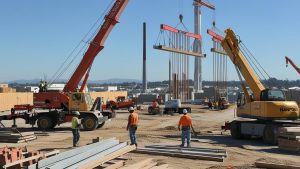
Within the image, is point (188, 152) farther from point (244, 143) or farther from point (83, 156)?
point (244, 143)

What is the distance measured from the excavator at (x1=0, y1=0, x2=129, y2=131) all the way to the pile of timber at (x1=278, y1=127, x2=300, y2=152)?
1238cm

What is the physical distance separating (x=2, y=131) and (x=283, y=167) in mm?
14921

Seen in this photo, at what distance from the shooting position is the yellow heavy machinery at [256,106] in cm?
2158

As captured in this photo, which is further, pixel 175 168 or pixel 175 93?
pixel 175 93

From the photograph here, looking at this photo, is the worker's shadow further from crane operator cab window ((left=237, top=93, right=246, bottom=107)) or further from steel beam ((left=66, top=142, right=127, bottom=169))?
steel beam ((left=66, top=142, right=127, bottom=169))

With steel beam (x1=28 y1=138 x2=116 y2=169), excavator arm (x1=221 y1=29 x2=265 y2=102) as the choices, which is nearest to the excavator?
excavator arm (x1=221 y1=29 x2=265 y2=102)

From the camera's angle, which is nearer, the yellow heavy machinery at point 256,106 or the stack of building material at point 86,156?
the stack of building material at point 86,156

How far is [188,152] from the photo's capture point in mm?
17219

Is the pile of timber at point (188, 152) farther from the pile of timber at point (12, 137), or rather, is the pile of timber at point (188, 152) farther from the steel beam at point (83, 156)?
the pile of timber at point (12, 137)

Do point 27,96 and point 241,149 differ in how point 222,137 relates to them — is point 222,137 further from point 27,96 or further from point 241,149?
point 27,96

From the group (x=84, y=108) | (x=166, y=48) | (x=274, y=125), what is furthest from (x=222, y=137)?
(x=166, y=48)

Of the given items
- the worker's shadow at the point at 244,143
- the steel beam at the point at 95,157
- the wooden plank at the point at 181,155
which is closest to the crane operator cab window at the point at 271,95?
the worker's shadow at the point at 244,143

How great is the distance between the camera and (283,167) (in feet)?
46.8

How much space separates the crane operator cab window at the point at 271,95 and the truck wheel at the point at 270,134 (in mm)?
1486
